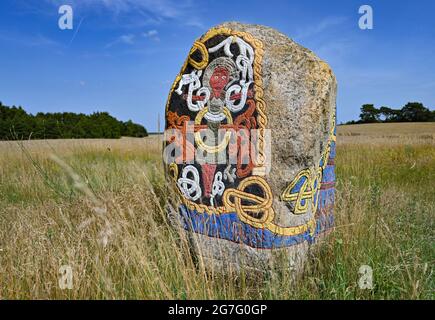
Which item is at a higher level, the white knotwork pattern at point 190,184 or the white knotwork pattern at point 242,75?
the white knotwork pattern at point 242,75

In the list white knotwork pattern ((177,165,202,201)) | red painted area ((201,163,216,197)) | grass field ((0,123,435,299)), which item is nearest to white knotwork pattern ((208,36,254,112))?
red painted area ((201,163,216,197))

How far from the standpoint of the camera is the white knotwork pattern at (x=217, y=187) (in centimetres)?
272

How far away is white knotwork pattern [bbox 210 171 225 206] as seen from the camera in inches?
107

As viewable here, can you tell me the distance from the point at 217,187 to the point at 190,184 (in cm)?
27

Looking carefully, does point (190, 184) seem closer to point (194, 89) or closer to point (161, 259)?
point (161, 259)

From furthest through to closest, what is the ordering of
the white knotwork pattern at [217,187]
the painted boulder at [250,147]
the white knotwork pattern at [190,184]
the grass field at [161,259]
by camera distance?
1. the white knotwork pattern at [190,184]
2. the white knotwork pattern at [217,187]
3. the painted boulder at [250,147]
4. the grass field at [161,259]

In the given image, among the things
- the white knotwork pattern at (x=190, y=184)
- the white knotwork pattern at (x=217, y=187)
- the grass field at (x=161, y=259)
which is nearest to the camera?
the grass field at (x=161, y=259)

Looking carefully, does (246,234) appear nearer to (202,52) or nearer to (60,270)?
(60,270)

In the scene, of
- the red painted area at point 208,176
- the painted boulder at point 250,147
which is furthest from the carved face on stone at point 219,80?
the red painted area at point 208,176

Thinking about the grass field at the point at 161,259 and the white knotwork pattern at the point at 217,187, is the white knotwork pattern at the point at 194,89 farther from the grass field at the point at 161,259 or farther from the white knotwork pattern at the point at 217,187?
the grass field at the point at 161,259

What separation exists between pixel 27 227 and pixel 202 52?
241cm

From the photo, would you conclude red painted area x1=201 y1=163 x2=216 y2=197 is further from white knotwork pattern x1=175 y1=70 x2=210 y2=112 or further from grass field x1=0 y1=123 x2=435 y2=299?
white knotwork pattern x1=175 y1=70 x2=210 y2=112

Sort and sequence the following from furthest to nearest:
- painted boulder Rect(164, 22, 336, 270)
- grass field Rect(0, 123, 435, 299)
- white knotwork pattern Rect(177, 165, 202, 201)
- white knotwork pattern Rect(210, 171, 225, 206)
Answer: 1. white knotwork pattern Rect(177, 165, 202, 201)
2. white knotwork pattern Rect(210, 171, 225, 206)
3. painted boulder Rect(164, 22, 336, 270)
4. grass field Rect(0, 123, 435, 299)
